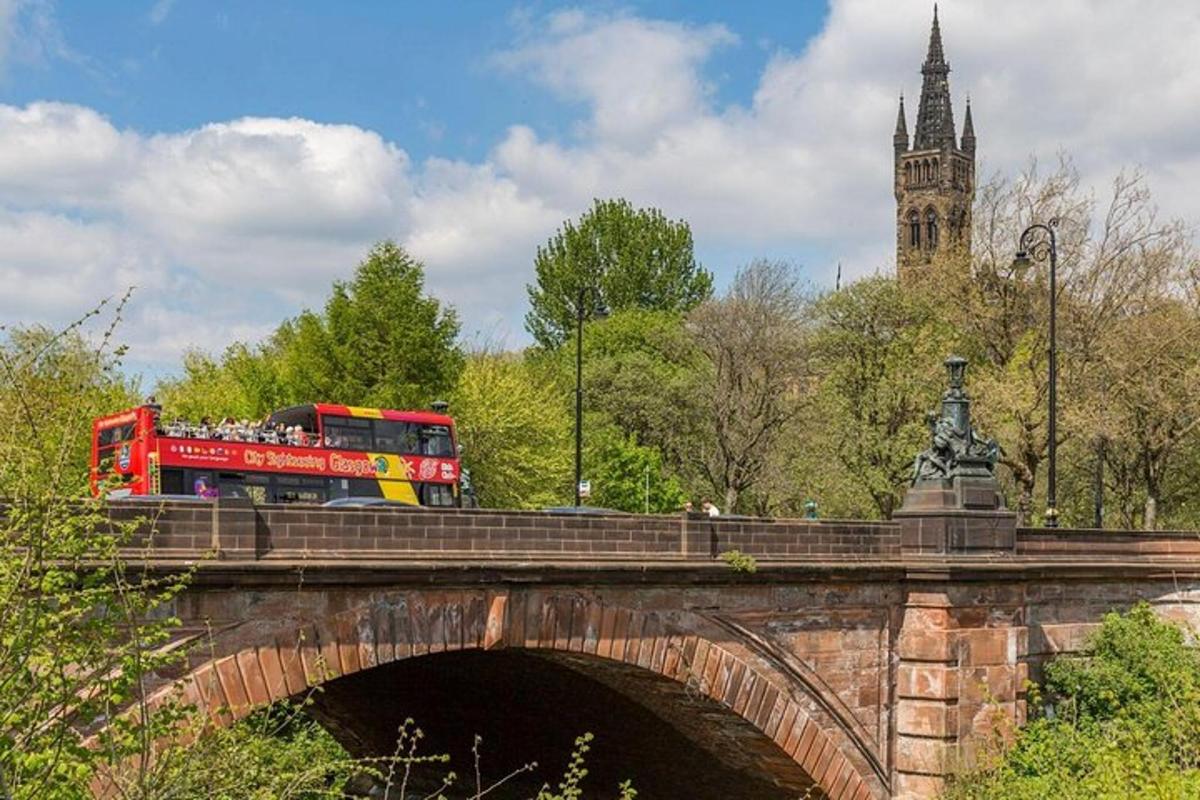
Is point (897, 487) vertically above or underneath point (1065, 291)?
underneath

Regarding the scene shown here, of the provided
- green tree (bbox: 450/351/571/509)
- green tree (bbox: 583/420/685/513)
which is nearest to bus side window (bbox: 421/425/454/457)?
green tree (bbox: 450/351/571/509)

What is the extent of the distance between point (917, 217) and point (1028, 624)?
76.2 metres

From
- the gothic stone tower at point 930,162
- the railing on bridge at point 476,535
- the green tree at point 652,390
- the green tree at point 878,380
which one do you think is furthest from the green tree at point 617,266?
the railing on bridge at point 476,535

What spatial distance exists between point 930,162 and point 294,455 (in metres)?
76.4

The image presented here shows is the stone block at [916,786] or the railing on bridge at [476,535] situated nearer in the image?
the railing on bridge at [476,535]

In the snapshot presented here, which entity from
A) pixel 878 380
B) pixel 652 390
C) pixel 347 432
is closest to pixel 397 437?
pixel 347 432

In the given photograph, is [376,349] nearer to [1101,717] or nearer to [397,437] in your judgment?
Result: [397,437]

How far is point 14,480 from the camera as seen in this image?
7898 mm

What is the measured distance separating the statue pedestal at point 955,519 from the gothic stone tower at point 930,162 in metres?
72.0

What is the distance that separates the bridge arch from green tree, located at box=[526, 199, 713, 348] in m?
43.5

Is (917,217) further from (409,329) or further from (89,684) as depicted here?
(89,684)

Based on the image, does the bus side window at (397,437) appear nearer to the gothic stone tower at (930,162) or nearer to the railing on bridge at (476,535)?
the railing on bridge at (476,535)

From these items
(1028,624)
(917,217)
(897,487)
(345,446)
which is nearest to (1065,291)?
(897,487)

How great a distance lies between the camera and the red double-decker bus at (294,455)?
21594 millimetres
